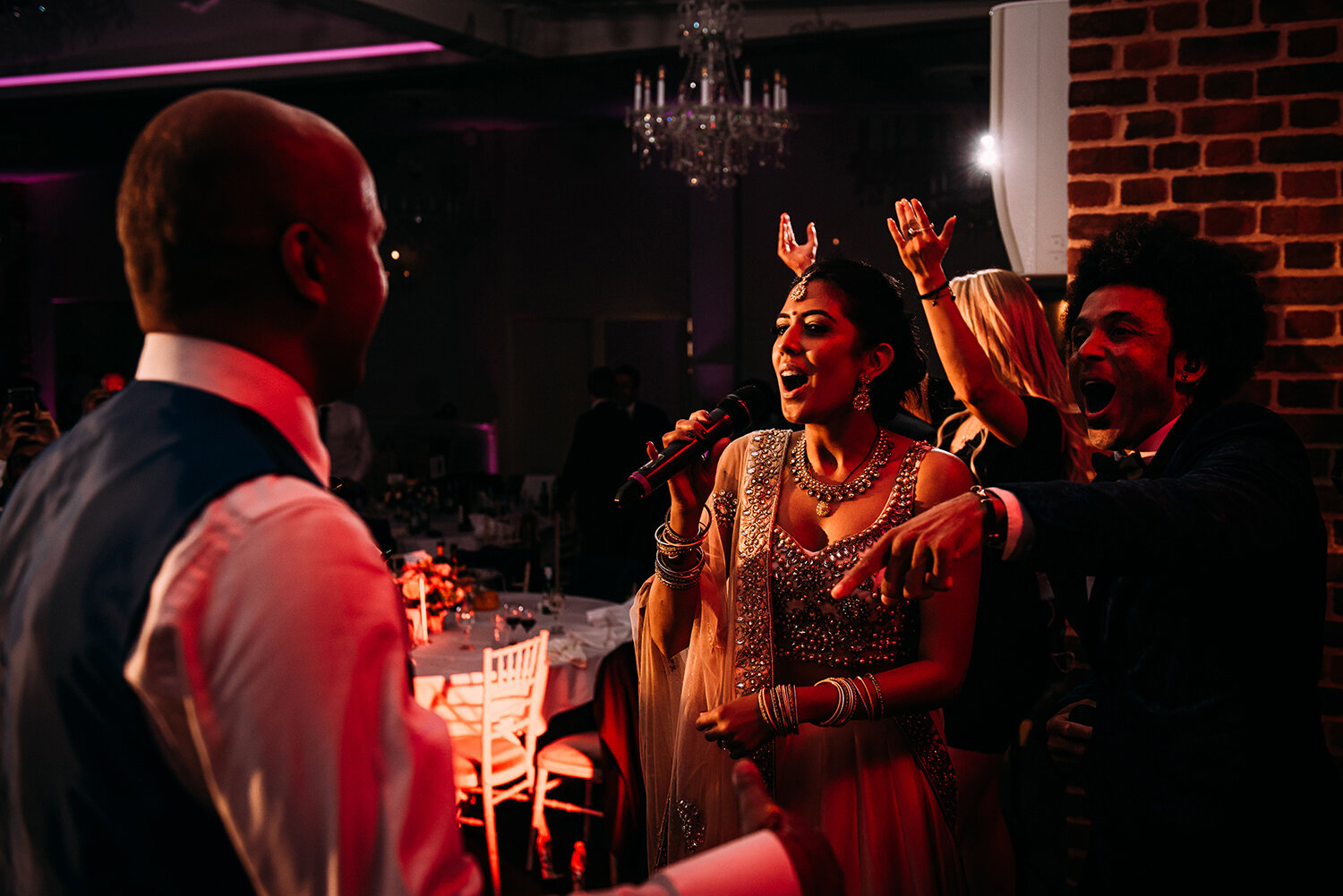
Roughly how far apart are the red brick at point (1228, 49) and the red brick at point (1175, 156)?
0.63 feet

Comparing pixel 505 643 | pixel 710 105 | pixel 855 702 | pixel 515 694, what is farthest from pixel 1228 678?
pixel 710 105

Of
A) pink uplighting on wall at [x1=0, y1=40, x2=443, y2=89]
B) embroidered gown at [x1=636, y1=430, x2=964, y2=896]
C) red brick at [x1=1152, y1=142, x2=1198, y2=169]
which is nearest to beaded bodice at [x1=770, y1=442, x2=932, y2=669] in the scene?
embroidered gown at [x1=636, y1=430, x2=964, y2=896]

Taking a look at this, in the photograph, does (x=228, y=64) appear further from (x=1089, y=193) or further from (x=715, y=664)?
(x=715, y=664)

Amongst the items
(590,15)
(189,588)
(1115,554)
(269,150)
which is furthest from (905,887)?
(590,15)

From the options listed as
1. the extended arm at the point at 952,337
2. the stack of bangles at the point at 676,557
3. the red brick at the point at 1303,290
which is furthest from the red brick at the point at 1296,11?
the stack of bangles at the point at 676,557

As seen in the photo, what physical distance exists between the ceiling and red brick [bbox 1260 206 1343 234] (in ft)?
16.2

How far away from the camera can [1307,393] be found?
7.64 feet

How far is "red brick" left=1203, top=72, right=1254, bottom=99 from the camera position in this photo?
2.34 m

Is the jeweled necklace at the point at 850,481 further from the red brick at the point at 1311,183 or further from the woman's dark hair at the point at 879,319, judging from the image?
the red brick at the point at 1311,183

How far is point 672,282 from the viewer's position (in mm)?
10031

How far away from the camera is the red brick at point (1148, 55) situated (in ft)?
7.89

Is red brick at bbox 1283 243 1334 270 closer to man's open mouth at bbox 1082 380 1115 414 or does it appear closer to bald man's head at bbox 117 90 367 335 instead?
man's open mouth at bbox 1082 380 1115 414

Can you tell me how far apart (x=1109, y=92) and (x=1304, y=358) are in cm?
78

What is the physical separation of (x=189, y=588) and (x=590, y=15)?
7739 mm
